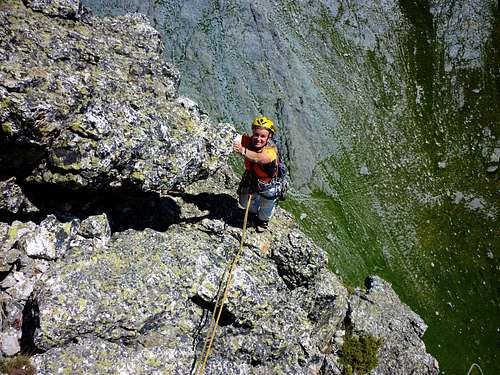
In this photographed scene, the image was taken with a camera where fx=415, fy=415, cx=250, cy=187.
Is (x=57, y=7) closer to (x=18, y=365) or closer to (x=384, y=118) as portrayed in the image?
(x=18, y=365)

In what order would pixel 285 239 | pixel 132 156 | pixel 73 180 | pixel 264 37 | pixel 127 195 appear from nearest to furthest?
pixel 73 180
pixel 132 156
pixel 127 195
pixel 285 239
pixel 264 37

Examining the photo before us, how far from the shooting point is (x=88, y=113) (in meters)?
11.6

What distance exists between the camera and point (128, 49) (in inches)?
587

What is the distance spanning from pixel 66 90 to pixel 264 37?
66.7 ft

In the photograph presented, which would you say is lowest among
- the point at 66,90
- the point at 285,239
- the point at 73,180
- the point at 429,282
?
the point at 429,282

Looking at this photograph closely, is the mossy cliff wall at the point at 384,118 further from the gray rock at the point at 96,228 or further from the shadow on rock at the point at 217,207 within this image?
the gray rock at the point at 96,228

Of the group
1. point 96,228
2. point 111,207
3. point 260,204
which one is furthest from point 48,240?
point 260,204

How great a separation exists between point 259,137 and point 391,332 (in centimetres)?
1222

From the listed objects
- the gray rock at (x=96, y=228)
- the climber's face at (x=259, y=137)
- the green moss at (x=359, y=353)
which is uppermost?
the climber's face at (x=259, y=137)

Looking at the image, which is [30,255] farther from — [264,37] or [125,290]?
[264,37]

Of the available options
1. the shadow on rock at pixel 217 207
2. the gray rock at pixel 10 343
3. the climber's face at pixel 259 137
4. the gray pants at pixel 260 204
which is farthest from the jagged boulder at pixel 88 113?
the gray rock at pixel 10 343

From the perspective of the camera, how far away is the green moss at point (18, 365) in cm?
1002

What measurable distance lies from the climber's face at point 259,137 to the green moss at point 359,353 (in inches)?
377

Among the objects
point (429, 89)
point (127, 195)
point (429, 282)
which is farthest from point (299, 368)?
point (429, 89)
